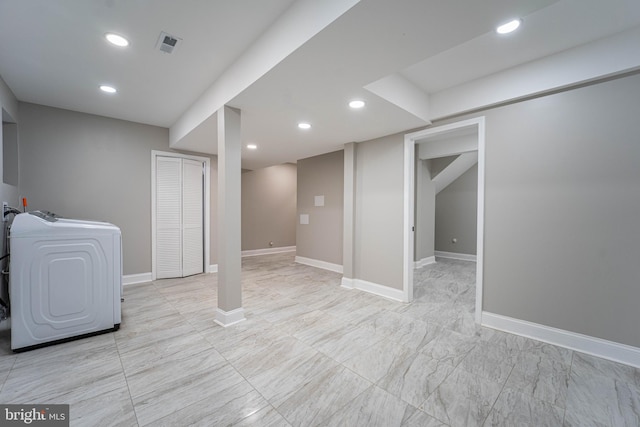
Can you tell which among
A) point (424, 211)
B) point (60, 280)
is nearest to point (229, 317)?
point (60, 280)

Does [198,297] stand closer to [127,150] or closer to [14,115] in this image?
[127,150]

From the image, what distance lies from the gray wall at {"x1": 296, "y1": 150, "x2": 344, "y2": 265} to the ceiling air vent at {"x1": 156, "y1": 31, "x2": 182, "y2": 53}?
3.51 m

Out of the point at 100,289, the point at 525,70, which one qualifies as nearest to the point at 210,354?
the point at 100,289

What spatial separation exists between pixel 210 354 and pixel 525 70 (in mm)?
4020

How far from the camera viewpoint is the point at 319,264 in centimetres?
569

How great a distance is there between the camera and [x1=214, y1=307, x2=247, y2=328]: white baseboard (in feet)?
8.93

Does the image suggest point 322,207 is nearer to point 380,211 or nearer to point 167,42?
point 380,211

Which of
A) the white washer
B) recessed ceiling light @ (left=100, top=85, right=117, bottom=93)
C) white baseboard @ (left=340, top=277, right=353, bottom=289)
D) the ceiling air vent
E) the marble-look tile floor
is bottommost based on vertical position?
the marble-look tile floor

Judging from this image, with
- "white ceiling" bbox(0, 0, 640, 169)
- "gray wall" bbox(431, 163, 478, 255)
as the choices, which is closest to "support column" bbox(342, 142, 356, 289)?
"white ceiling" bbox(0, 0, 640, 169)

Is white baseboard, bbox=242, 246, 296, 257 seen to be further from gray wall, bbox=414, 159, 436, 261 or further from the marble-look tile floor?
the marble-look tile floor

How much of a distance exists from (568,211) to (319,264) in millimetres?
4233

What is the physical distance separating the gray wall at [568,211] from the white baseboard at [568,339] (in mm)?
59

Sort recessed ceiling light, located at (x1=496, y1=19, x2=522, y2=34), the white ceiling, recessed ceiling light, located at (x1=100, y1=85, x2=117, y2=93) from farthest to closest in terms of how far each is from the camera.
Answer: recessed ceiling light, located at (x1=100, y1=85, x2=117, y2=93), recessed ceiling light, located at (x1=496, y1=19, x2=522, y2=34), the white ceiling

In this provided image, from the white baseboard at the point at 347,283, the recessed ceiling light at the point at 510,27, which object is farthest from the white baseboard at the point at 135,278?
the recessed ceiling light at the point at 510,27
